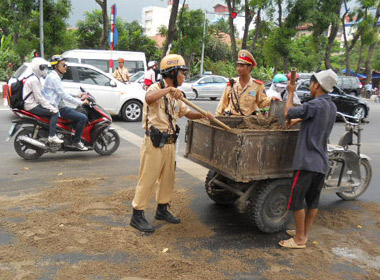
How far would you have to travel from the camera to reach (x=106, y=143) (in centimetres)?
A: 752

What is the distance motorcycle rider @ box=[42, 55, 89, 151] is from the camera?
679cm

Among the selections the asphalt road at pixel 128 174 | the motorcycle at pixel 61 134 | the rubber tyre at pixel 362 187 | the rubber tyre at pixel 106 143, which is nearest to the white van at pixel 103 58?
the asphalt road at pixel 128 174

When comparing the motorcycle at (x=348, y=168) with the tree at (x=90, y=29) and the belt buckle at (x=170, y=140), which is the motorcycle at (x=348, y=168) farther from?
the tree at (x=90, y=29)

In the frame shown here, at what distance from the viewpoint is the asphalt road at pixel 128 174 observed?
4.22 metres

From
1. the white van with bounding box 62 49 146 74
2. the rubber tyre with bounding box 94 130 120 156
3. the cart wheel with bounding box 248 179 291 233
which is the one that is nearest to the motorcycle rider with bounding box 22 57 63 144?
the rubber tyre with bounding box 94 130 120 156

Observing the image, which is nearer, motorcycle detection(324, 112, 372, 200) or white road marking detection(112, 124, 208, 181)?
motorcycle detection(324, 112, 372, 200)

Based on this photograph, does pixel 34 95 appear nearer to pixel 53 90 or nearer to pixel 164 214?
pixel 53 90

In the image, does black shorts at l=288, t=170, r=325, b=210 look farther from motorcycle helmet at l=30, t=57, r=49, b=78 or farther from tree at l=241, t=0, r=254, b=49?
tree at l=241, t=0, r=254, b=49

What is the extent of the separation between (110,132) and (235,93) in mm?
3154

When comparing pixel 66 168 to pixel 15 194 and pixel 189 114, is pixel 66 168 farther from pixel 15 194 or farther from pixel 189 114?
pixel 189 114

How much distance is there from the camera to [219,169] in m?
4.16

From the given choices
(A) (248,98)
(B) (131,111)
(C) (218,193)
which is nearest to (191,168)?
(C) (218,193)

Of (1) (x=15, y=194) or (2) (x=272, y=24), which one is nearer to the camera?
(1) (x=15, y=194)

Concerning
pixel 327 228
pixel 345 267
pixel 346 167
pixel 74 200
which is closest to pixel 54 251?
pixel 74 200
